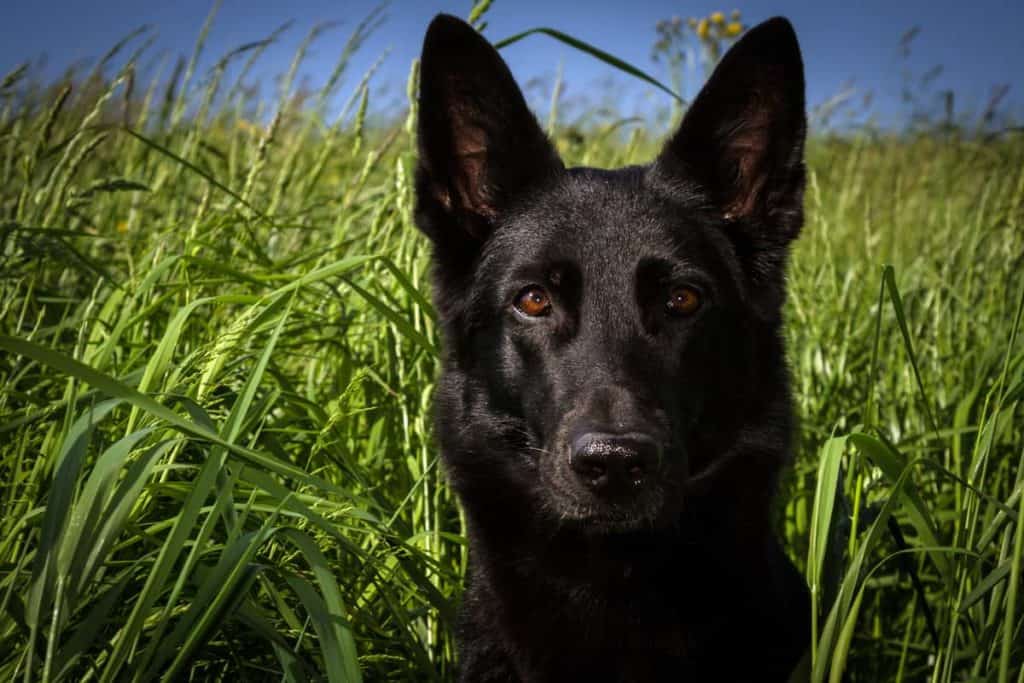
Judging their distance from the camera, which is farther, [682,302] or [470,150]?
[470,150]

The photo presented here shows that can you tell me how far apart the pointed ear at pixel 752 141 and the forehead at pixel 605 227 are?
0.36ft

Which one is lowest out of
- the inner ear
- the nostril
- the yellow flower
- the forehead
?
the nostril

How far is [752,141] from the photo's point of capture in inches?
91.6

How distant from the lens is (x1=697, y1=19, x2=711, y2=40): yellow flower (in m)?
4.95

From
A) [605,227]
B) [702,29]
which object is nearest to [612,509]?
[605,227]

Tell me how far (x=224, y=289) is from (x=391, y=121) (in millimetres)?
3882

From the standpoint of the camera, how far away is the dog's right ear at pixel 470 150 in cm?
224

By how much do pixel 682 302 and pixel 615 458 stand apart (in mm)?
525

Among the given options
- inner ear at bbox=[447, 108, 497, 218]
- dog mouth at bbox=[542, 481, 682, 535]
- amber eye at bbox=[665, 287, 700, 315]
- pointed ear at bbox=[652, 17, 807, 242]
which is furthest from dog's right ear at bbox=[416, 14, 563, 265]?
dog mouth at bbox=[542, 481, 682, 535]

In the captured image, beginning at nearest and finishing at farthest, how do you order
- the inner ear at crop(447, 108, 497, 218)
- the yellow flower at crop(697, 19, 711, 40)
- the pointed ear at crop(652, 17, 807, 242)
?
the pointed ear at crop(652, 17, 807, 242), the inner ear at crop(447, 108, 497, 218), the yellow flower at crop(697, 19, 711, 40)

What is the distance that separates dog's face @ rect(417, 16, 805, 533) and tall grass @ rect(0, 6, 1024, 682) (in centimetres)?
25

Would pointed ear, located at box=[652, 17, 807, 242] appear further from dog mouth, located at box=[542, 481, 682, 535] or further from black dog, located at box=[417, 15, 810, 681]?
dog mouth, located at box=[542, 481, 682, 535]

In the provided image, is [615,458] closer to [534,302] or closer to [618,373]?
[618,373]

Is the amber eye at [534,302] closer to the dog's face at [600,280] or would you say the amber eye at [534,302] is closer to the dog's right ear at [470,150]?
the dog's face at [600,280]
